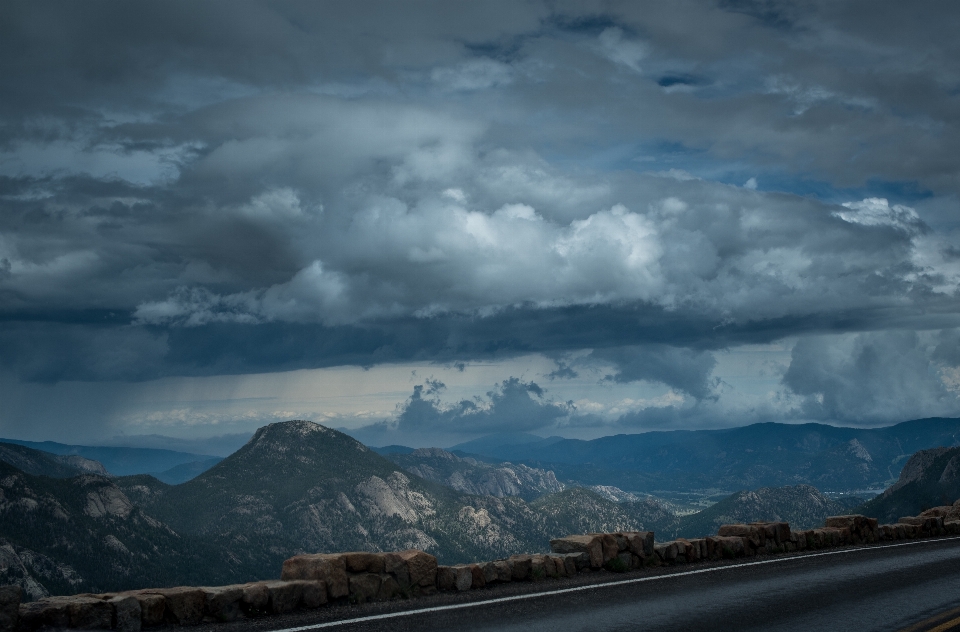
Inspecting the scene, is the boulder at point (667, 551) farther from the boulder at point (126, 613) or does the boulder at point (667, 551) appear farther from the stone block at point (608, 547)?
the boulder at point (126, 613)

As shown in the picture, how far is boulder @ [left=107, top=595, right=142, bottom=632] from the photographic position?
1402cm

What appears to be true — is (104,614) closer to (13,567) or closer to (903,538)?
(903,538)

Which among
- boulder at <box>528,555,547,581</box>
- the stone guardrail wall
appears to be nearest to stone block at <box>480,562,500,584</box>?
the stone guardrail wall

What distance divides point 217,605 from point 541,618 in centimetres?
624

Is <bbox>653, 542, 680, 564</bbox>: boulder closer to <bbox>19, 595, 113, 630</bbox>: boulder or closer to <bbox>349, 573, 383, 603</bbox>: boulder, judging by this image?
<bbox>349, 573, 383, 603</bbox>: boulder

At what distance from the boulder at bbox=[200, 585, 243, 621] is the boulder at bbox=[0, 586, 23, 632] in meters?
3.30

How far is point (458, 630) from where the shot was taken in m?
14.7

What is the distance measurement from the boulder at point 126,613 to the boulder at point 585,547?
12406 mm

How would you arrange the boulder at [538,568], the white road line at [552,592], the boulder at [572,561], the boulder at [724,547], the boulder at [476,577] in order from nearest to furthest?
Answer: the white road line at [552,592] → the boulder at [476,577] → the boulder at [538,568] → the boulder at [572,561] → the boulder at [724,547]

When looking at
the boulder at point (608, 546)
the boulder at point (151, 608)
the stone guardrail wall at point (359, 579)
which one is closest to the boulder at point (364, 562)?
the stone guardrail wall at point (359, 579)

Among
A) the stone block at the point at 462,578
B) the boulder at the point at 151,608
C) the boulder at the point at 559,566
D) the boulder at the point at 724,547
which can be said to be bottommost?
the boulder at the point at 724,547

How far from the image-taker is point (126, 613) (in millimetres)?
14109

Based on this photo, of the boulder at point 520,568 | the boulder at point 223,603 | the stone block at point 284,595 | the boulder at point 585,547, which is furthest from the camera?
the boulder at point 585,547

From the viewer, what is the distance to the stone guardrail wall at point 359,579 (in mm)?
13766
